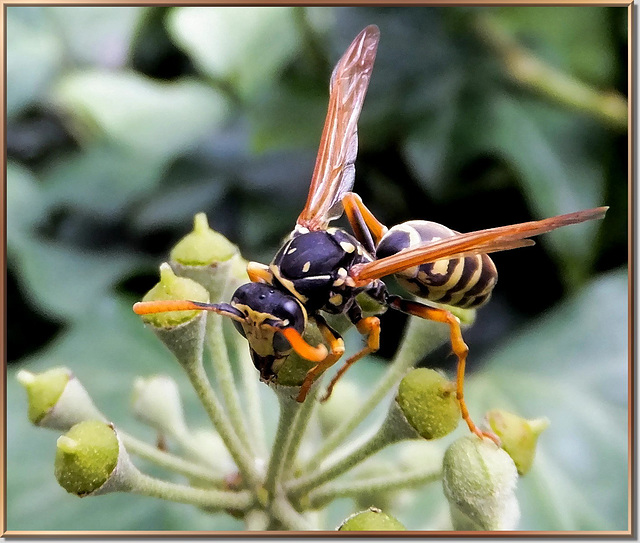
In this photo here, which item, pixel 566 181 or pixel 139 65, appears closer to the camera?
pixel 566 181

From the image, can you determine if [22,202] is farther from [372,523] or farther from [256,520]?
[372,523]

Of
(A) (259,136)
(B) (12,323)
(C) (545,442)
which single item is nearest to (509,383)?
(C) (545,442)

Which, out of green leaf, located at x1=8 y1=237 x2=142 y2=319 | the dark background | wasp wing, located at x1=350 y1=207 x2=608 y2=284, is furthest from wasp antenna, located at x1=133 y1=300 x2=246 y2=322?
green leaf, located at x1=8 y1=237 x2=142 y2=319

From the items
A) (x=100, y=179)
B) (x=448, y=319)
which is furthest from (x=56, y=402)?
(x=100, y=179)

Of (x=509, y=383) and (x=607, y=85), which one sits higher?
(x=607, y=85)

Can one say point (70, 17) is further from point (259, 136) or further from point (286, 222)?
point (286, 222)

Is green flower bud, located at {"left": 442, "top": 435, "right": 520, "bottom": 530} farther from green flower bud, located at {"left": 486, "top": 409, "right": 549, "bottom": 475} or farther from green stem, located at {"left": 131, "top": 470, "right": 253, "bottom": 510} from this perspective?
green stem, located at {"left": 131, "top": 470, "right": 253, "bottom": 510}

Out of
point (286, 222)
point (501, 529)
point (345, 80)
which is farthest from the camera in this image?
point (286, 222)
